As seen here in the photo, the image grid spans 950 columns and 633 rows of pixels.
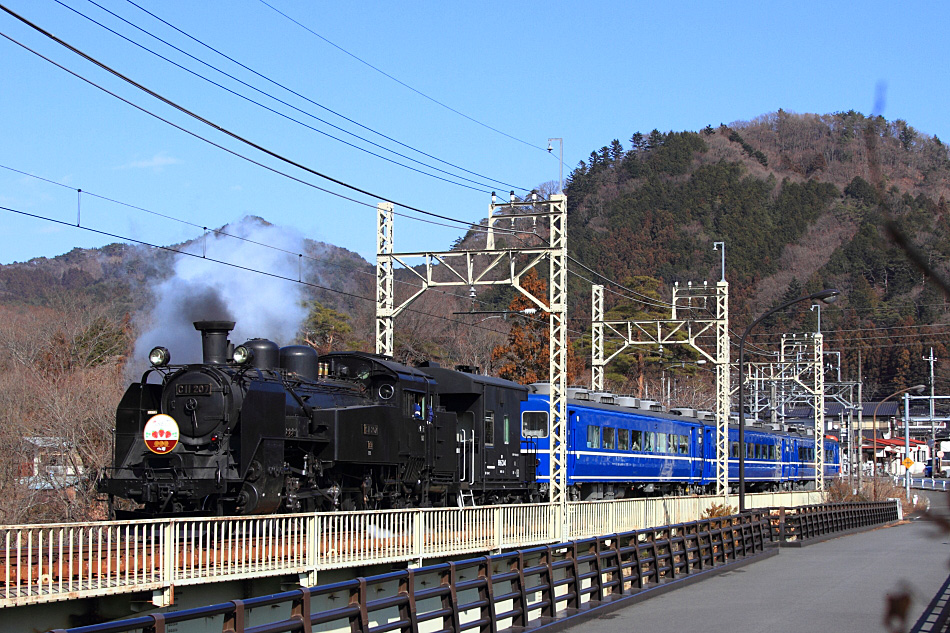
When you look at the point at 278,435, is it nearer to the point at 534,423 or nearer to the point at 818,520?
the point at 534,423

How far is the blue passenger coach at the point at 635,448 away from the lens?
100.0 feet

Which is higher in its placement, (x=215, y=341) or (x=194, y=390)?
(x=215, y=341)

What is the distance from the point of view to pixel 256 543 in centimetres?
1236

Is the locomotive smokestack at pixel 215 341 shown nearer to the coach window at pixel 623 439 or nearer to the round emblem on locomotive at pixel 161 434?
the round emblem on locomotive at pixel 161 434

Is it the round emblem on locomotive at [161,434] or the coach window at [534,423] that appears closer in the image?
the round emblem on locomotive at [161,434]

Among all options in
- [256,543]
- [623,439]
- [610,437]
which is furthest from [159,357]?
[623,439]

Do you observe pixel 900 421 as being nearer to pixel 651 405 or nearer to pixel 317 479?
pixel 651 405

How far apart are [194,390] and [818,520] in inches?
895

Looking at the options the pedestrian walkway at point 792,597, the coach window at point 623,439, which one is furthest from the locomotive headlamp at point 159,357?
the coach window at point 623,439

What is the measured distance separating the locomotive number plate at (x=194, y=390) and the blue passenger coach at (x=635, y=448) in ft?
39.6

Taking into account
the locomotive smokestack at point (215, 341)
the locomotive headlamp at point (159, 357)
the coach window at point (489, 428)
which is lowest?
the coach window at point (489, 428)

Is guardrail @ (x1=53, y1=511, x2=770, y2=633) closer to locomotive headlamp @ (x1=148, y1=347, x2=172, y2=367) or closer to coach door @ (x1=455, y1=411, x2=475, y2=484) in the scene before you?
coach door @ (x1=455, y1=411, x2=475, y2=484)

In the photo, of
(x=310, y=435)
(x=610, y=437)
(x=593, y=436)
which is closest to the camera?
(x=310, y=435)

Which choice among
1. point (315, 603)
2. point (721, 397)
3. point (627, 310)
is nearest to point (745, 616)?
point (315, 603)
